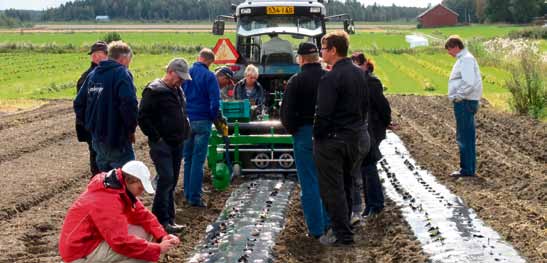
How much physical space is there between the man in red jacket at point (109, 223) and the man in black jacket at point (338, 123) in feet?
7.17

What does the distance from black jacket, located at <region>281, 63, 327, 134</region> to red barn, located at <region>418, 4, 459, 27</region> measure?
340 ft

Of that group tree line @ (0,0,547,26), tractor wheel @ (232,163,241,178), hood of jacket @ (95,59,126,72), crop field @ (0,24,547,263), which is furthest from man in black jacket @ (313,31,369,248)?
tree line @ (0,0,547,26)

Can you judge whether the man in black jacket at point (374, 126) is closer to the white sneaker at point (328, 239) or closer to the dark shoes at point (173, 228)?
the white sneaker at point (328, 239)

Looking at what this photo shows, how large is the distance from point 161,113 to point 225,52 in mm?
5494

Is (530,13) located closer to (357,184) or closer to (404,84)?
(404,84)

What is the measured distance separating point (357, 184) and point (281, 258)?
74.4 inches

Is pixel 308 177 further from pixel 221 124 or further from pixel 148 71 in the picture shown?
pixel 148 71

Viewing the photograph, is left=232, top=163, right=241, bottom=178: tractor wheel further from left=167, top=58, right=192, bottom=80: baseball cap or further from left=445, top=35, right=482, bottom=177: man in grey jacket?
left=167, top=58, right=192, bottom=80: baseball cap

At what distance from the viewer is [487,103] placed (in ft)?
68.1

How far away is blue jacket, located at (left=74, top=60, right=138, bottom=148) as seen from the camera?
716 centimetres

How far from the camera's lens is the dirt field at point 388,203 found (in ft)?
22.9

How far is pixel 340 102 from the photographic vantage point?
22.5 ft

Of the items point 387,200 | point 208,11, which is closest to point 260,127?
point 387,200

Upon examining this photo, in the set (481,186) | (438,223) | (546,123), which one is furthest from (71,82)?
(438,223)
